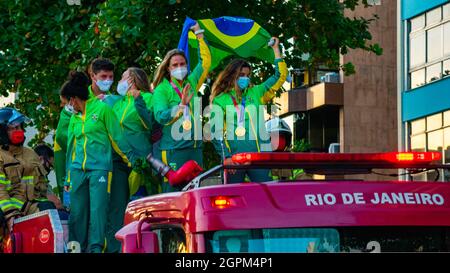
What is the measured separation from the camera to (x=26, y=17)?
2380cm

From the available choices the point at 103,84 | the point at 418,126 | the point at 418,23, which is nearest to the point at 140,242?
the point at 103,84

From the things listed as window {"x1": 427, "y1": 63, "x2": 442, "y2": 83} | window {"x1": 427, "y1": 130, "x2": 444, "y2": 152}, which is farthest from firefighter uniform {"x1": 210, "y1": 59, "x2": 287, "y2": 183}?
window {"x1": 427, "y1": 63, "x2": 442, "y2": 83}

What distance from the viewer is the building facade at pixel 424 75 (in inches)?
1566

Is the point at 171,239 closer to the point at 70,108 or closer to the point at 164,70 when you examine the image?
the point at 164,70

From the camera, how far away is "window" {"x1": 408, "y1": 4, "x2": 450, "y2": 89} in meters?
39.8

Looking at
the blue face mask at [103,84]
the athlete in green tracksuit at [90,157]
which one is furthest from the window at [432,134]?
the athlete in green tracksuit at [90,157]

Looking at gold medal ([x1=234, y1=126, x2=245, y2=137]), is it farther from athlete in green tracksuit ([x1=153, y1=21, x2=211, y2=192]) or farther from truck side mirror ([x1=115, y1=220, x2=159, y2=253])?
truck side mirror ([x1=115, y1=220, x2=159, y2=253])

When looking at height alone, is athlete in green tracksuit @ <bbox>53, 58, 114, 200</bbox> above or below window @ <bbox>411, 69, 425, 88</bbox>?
below

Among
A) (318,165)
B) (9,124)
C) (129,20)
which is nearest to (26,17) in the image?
(129,20)

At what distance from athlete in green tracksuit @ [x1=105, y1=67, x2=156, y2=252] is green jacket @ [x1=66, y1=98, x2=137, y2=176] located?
4.3 inches

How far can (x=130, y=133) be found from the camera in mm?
12078
